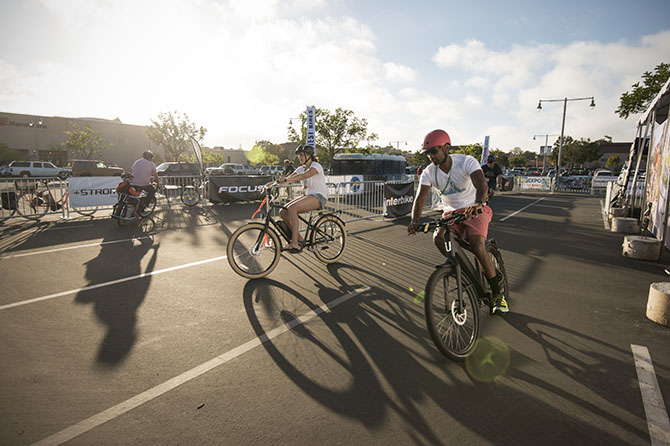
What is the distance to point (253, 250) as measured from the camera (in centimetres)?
572

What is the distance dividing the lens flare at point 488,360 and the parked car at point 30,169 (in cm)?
4414

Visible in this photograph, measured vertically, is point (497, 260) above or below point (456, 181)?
below

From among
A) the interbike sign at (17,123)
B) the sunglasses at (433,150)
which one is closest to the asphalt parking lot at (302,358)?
the sunglasses at (433,150)

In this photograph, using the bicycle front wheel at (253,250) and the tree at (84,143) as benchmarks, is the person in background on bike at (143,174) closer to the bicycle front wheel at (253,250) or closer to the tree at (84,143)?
the bicycle front wheel at (253,250)

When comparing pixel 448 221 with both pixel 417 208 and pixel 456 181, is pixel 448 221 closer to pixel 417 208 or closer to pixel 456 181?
pixel 417 208

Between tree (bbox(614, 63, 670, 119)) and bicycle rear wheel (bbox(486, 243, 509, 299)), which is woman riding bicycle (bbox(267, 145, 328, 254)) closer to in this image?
bicycle rear wheel (bbox(486, 243, 509, 299))

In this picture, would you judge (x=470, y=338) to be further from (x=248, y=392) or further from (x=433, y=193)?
(x=433, y=193)

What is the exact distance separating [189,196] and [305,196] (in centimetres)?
1094

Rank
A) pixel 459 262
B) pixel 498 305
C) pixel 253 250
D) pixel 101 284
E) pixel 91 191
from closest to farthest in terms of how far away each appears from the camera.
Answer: pixel 459 262
pixel 498 305
pixel 101 284
pixel 253 250
pixel 91 191

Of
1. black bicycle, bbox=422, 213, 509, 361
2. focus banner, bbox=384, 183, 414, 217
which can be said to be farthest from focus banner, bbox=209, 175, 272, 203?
black bicycle, bbox=422, 213, 509, 361

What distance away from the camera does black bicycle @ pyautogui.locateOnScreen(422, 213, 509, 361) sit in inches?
126

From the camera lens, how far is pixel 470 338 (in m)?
3.53

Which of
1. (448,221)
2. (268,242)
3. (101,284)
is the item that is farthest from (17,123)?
(448,221)

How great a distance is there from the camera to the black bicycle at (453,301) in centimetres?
321
